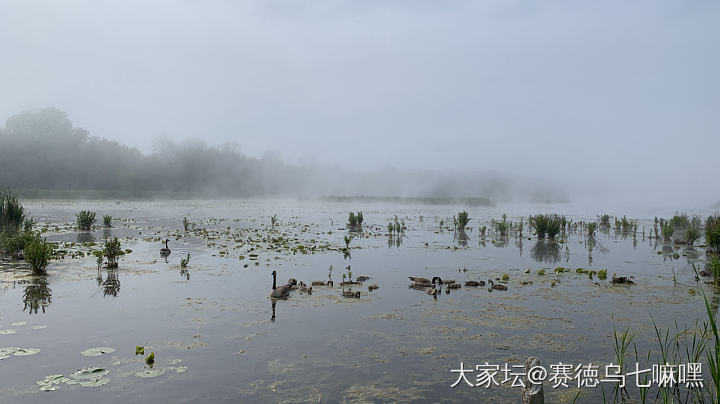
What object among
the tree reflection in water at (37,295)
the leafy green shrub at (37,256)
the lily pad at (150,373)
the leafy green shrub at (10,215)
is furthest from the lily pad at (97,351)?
the leafy green shrub at (10,215)

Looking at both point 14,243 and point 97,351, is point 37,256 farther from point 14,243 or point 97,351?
point 97,351

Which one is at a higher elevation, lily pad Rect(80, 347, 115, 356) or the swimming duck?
the swimming duck

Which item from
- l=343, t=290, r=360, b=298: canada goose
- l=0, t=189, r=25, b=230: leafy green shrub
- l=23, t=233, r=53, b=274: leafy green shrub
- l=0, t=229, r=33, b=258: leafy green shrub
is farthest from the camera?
l=0, t=189, r=25, b=230: leafy green shrub

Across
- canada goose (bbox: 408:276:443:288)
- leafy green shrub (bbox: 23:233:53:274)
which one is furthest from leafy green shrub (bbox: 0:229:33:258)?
canada goose (bbox: 408:276:443:288)

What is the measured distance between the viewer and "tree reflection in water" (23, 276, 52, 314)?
998cm

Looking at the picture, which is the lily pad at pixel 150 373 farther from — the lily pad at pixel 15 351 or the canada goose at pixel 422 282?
the canada goose at pixel 422 282

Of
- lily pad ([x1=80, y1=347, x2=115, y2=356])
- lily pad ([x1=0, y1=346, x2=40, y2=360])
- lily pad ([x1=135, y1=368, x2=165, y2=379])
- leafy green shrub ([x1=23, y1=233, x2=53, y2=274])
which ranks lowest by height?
lily pad ([x1=135, y1=368, x2=165, y2=379])

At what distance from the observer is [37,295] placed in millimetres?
11023

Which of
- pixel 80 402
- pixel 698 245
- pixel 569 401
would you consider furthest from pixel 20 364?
pixel 698 245

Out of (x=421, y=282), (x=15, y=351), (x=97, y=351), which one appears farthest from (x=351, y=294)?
(x=15, y=351)

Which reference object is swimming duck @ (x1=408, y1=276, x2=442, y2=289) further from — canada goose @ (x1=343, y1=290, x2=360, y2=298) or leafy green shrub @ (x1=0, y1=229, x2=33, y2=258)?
leafy green shrub @ (x1=0, y1=229, x2=33, y2=258)

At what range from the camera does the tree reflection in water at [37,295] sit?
9.98 m

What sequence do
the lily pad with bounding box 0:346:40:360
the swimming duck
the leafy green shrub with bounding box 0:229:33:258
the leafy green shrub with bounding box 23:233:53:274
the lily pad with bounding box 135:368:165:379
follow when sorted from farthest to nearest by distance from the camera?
the leafy green shrub with bounding box 0:229:33:258 → the leafy green shrub with bounding box 23:233:53:274 → the swimming duck → the lily pad with bounding box 0:346:40:360 → the lily pad with bounding box 135:368:165:379

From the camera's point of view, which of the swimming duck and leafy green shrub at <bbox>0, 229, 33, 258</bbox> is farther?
leafy green shrub at <bbox>0, 229, 33, 258</bbox>
